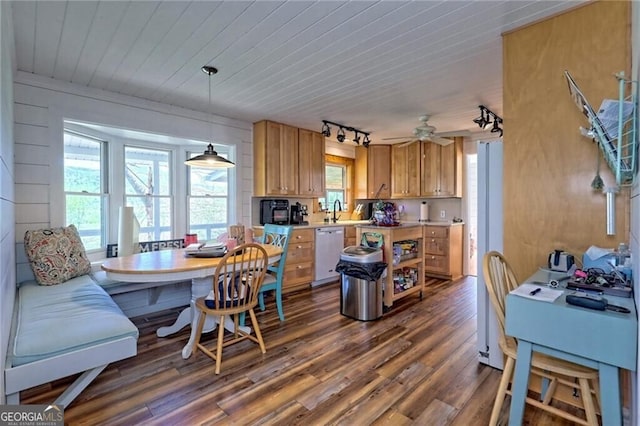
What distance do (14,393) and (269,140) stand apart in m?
3.47

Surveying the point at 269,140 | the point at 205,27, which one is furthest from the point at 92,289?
the point at 269,140

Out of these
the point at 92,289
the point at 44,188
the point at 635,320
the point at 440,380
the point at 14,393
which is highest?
the point at 44,188

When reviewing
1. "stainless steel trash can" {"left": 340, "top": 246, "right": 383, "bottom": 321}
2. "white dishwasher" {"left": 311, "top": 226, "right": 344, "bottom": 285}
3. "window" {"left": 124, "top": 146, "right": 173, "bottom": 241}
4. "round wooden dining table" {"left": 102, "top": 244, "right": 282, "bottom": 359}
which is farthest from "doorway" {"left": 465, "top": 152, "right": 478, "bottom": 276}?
"window" {"left": 124, "top": 146, "right": 173, "bottom": 241}

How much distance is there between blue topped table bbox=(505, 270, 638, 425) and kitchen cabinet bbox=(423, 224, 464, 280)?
349 cm

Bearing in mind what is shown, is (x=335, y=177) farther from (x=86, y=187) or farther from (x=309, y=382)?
(x=309, y=382)

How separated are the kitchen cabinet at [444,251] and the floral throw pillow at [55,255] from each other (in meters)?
4.37

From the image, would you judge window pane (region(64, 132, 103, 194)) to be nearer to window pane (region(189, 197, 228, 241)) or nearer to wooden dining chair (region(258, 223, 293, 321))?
window pane (region(189, 197, 228, 241))

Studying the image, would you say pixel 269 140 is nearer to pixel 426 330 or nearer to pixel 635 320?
pixel 426 330

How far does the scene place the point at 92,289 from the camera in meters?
2.48

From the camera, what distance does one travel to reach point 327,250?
469 centimetres

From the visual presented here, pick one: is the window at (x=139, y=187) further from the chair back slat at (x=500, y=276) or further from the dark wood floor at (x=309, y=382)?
the chair back slat at (x=500, y=276)

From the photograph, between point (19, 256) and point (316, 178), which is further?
point (316, 178)

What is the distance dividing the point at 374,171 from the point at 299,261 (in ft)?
8.29

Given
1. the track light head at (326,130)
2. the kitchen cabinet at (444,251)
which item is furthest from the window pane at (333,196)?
the kitchen cabinet at (444,251)
